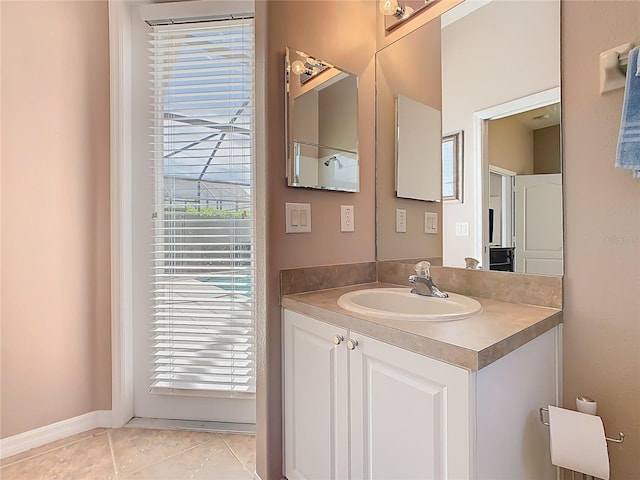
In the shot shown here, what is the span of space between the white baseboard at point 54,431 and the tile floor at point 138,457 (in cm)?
3

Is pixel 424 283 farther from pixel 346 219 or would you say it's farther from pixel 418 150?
pixel 418 150

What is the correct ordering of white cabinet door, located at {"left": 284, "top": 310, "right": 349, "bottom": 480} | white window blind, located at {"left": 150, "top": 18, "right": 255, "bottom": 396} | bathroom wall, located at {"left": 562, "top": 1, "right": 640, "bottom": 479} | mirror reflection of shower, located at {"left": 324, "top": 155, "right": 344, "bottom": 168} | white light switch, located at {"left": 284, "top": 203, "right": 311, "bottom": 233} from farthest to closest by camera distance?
white window blind, located at {"left": 150, "top": 18, "right": 255, "bottom": 396}
mirror reflection of shower, located at {"left": 324, "top": 155, "right": 344, "bottom": 168}
white light switch, located at {"left": 284, "top": 203, "right": 311, "bottom": 233}
white cabinet door, located at {"left": 284, "top": 310, "right": 349, "bottom": 480}
bathroom wall, located at {"left": 562, "top": 1, "right": 640, "bottom": 479}

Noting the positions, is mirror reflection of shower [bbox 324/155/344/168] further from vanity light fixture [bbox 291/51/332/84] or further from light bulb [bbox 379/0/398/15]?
light bulb [bbox 379/0/398/15]

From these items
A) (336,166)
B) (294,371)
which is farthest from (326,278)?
(336,166)

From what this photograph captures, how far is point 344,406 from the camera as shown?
3.46 ft

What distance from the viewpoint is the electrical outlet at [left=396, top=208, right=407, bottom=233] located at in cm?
163

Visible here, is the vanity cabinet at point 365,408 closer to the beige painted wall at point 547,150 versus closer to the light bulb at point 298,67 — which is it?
the beige painted wall at point 547,150

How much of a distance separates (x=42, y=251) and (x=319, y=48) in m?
1.74

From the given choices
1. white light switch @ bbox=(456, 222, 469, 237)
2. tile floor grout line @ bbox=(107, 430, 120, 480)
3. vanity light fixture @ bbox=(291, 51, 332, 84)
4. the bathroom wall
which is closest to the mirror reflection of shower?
vanity light fixture @ bbox=(291, 51, 332, 84)

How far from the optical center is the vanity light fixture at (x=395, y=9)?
1480 millimetres

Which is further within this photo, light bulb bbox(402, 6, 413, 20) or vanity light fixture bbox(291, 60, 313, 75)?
light bulb bbox(402, 6, 413, 20)

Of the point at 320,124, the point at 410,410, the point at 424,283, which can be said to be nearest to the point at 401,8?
the point at 320,124

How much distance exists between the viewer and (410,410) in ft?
2.77

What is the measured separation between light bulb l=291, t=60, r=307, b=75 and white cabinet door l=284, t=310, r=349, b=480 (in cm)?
99
